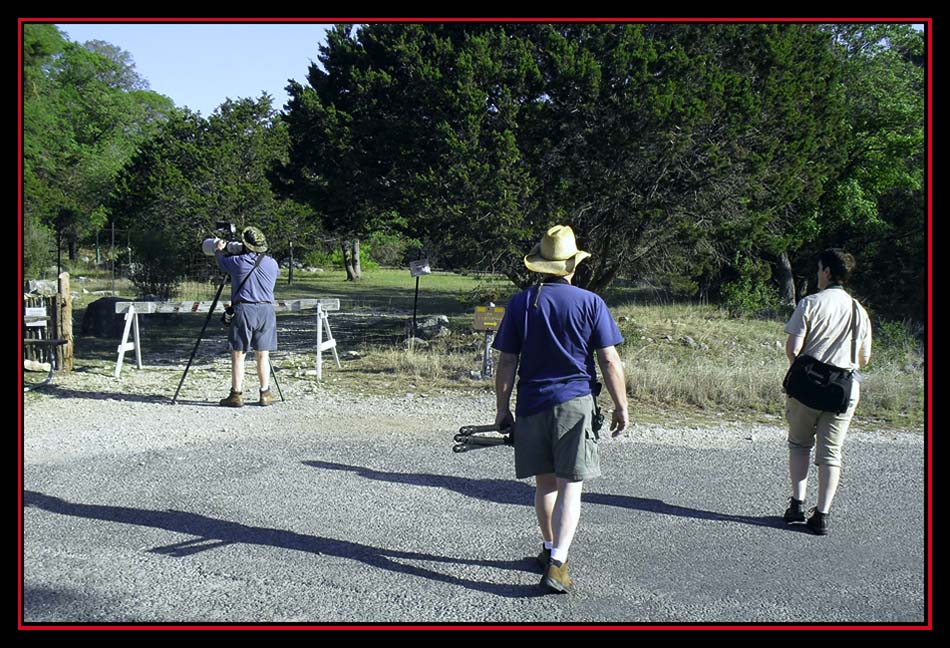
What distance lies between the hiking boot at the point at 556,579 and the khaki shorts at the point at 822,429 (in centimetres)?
199

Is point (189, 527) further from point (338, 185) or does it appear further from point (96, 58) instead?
point (96, 58)

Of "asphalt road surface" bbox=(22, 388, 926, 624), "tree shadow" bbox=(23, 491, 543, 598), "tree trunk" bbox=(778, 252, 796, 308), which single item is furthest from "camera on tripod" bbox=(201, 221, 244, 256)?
"tree trunk" bbox=(778, 252, 796, 308)

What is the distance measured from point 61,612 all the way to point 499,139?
32.9ft

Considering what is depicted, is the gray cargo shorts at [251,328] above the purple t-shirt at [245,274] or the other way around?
the other way around

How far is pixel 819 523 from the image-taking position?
5.34m

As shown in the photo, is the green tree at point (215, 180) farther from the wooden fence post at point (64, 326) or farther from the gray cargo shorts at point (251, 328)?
the gray cargo shorts at point (251, 328)

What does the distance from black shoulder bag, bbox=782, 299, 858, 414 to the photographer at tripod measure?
18.6ft

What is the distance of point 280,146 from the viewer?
3281cm

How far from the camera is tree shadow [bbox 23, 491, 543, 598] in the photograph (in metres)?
4.64

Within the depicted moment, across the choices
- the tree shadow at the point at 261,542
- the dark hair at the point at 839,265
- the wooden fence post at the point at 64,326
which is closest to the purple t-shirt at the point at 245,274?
the tree shadow at the point at 261,542

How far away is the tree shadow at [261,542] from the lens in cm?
464

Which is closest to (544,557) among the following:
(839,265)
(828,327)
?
(828,327)

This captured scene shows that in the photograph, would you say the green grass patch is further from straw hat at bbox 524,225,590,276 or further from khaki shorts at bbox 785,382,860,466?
straw hat at bbox 524,225,590,276
